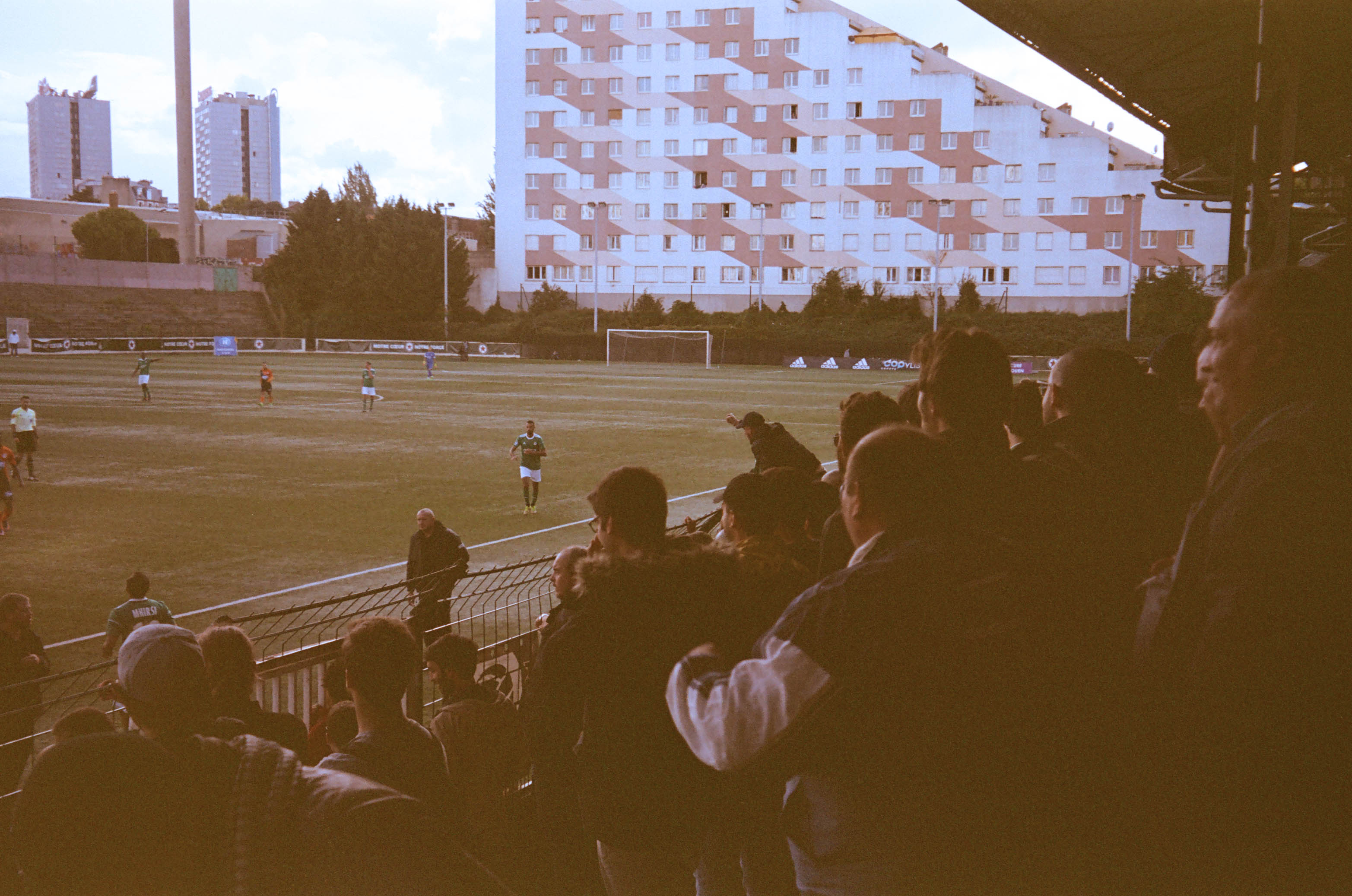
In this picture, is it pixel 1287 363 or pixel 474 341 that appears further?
pixel 474 341

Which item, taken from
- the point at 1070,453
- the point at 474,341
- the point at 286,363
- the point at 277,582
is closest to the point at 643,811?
the point at 1070,453

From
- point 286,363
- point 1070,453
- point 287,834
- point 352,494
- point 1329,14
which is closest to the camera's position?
point 287,834

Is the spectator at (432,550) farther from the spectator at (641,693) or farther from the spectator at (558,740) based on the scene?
the spectator at (641,693)

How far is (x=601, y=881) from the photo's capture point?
4.64 m

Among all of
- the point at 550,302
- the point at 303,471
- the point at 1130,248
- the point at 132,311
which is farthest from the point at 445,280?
the point at 303,471

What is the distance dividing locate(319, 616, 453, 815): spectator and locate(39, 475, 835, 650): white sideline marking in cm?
718

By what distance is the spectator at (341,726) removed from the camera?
4.79 meters

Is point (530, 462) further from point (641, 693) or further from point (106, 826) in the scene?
point (106, 826)

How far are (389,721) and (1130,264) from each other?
2780 inches

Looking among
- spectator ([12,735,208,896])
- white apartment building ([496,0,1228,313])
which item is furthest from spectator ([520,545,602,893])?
white apartment building ([496,0,1228,313])

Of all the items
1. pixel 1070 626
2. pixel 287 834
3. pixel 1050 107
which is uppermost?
pixel 1050 107

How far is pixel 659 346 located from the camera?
78.9 m

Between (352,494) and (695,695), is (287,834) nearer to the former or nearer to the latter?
(695,695)

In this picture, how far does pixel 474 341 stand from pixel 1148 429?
8422 cm
